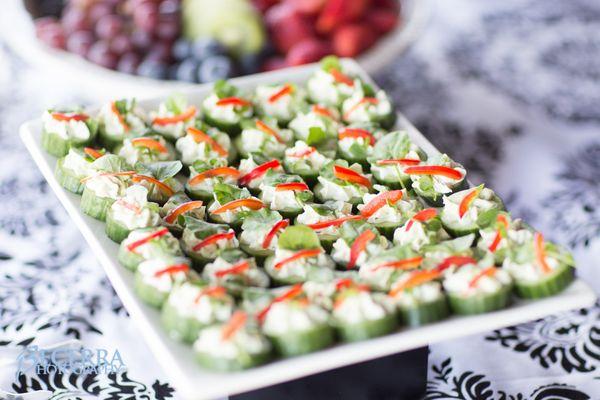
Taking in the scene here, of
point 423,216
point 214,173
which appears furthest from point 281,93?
point 423,216

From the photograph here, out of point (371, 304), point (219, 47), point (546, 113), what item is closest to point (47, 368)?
point (371, 304)

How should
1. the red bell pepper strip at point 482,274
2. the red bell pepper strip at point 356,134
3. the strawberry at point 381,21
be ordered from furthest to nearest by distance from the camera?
the strawberry at point 381,21 < the red bell pepper strip at point 356,134 < the red bell pepper strip at point 482,274

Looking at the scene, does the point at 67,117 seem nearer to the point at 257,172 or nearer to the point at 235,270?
the point at 257,172

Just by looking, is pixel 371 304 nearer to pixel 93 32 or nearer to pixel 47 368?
pixel 47 368

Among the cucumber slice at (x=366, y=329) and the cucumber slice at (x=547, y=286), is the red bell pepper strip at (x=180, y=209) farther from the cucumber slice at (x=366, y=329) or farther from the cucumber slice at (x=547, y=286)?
the cucumber slice at (x=547, y=286)

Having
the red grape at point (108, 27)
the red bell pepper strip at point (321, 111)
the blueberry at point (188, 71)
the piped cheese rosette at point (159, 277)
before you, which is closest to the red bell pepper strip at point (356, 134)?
the red bell pepper strip at point (321, 111)

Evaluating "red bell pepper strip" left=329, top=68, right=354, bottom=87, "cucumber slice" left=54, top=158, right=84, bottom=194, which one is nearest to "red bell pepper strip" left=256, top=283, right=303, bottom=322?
"cucumber slice" left=54, top=158, right=84, bottom=194

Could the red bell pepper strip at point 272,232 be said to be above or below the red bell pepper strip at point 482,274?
below

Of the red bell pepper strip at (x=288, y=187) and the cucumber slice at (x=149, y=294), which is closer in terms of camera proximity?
the cucumber slice at (x=149, y=294)
